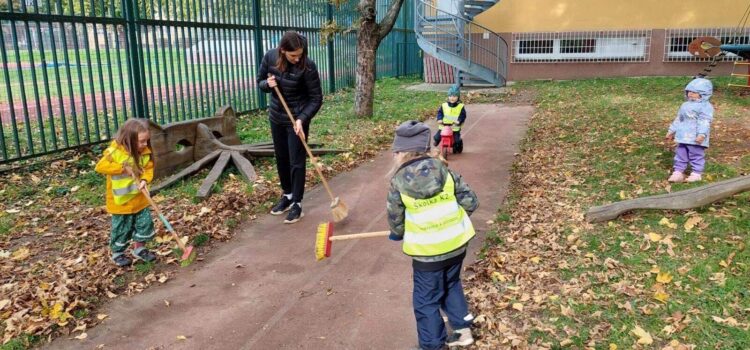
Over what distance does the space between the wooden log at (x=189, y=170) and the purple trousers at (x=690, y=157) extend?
18.9 feet

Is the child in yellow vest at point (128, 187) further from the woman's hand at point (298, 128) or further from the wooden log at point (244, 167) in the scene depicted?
the wooden log at point (244, 167)

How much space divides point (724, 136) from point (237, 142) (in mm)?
7414

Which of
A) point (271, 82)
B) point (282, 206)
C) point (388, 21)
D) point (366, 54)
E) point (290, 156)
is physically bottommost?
point (282, 206)

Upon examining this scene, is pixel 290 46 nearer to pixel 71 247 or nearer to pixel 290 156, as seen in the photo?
pixel 290 156

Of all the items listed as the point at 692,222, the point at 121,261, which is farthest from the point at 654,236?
the point at 121,261

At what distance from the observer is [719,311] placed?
12.7 feet

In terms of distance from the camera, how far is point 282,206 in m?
6.52

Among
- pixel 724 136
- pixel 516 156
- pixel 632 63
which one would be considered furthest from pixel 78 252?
pixel 632 63

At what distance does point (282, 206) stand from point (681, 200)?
4.01 metres

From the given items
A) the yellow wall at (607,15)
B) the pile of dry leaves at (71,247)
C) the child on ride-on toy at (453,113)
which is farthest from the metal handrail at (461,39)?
the pile of dry leaves at (71,247)

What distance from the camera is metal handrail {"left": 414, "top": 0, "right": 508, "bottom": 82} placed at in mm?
18828

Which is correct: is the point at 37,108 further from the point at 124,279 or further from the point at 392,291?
the point at 392,291

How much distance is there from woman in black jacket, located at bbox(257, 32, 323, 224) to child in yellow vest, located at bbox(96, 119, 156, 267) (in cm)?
146

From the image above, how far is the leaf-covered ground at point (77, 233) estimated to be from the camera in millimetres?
A: 4223
